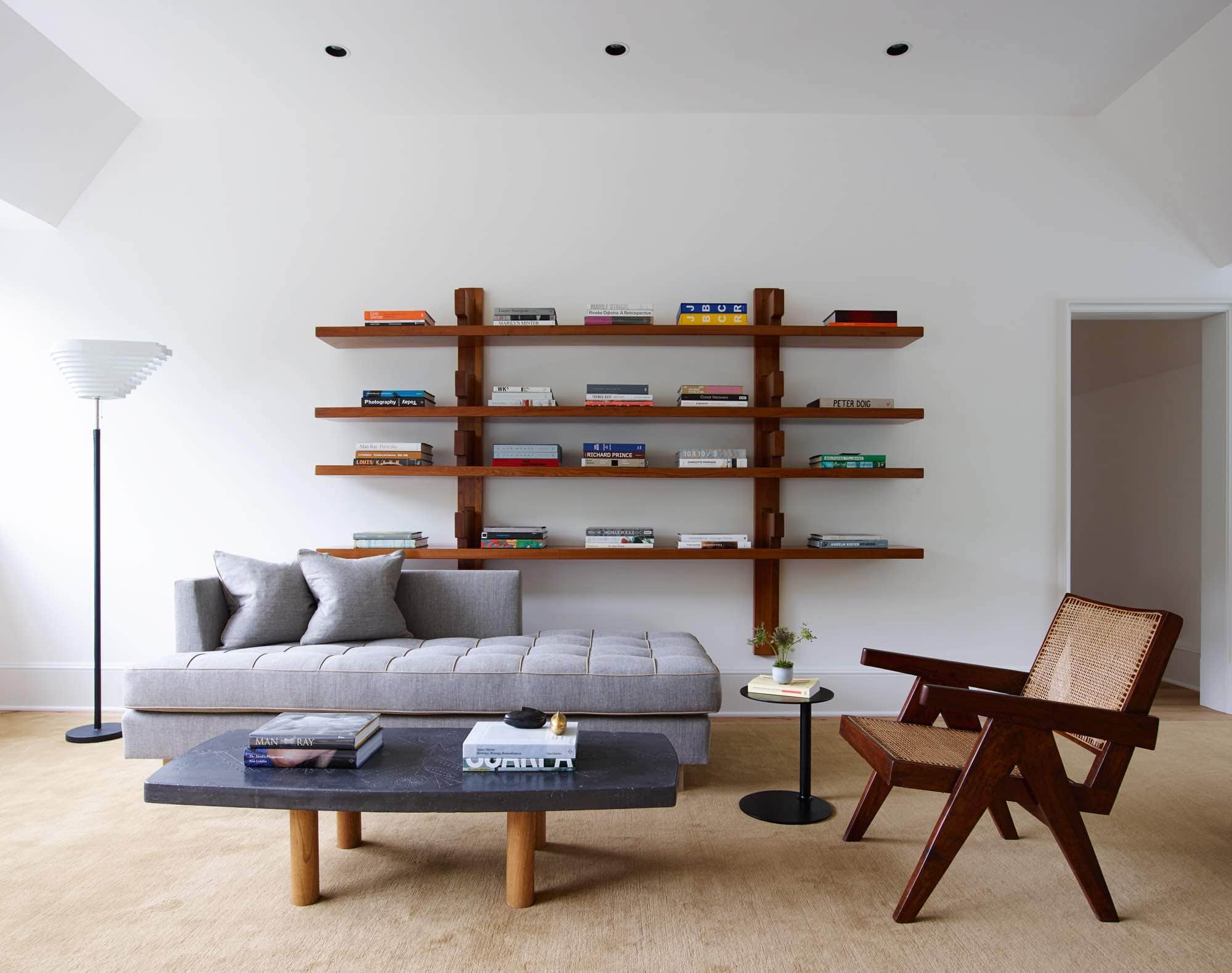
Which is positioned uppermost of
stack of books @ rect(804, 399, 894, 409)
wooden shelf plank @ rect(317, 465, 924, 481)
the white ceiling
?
the white ceiling

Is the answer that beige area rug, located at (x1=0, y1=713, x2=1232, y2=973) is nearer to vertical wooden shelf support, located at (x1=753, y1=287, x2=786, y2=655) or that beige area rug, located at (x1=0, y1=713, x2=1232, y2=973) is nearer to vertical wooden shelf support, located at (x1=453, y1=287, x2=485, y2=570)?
vertical wooden shelf support, located at (x1=753, y1=287, x2=786, y2=655)

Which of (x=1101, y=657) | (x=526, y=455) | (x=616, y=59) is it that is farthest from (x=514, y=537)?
(x=1101, y=657)

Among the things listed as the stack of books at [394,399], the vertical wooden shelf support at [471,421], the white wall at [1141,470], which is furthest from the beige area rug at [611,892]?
the white wall at [1141,470]

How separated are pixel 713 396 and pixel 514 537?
112cm

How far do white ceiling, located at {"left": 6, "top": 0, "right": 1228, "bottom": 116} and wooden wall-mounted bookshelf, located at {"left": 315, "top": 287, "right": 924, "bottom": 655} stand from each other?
955 millimetres

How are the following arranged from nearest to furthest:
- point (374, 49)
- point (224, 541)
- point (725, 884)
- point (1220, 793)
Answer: point (725, 884)
point (1220, 793)
point (374, 49)
point (224, 541)

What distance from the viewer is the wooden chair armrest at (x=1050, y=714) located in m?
1.95

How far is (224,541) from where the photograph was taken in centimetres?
414

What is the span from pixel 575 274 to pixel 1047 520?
259 centimetres

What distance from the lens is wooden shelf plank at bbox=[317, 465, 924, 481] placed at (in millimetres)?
3867

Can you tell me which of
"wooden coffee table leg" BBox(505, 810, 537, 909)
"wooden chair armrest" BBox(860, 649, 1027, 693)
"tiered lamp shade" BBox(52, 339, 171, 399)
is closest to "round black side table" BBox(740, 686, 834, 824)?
"wooden chair armrest" BBox(860, 649, 1027, 693)

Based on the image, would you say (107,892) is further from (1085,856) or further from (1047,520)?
(1047,520)

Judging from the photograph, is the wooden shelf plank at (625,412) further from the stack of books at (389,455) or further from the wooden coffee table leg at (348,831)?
the wooden coffee table leg at (348,831)

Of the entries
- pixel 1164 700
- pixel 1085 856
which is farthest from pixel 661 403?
pixel 1164 700
